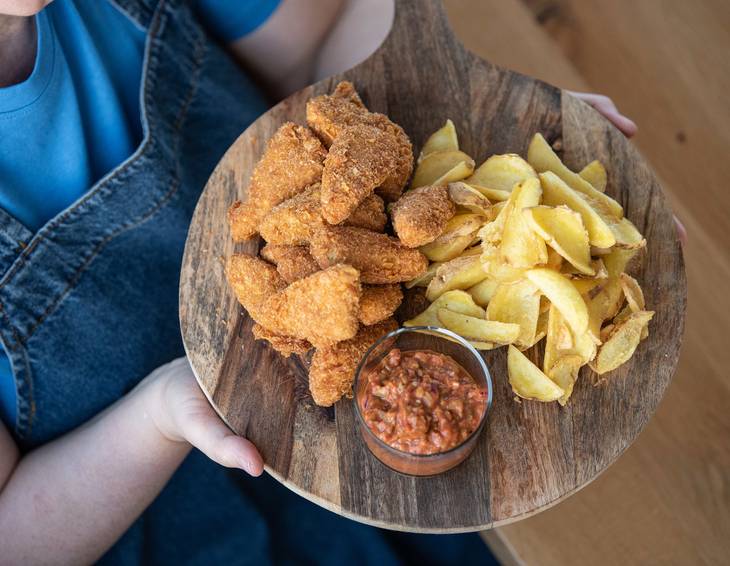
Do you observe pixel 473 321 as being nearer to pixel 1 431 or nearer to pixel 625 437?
pixel 625 437

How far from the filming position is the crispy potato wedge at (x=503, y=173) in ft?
5.29

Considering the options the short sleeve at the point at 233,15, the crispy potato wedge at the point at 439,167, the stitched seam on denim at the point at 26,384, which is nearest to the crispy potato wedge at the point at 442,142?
the crispy potato wedge at the point at 439,167

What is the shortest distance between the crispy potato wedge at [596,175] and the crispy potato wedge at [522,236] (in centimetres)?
25

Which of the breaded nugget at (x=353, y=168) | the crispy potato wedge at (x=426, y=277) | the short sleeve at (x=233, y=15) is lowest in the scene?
the crispy potato wedge at (x=426, y=277)

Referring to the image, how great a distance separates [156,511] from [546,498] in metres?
1.07

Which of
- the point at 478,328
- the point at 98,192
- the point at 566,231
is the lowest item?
the point at 478,328

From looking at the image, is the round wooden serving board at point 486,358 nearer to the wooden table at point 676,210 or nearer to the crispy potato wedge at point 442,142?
the crispy potato wedge at point 442,142

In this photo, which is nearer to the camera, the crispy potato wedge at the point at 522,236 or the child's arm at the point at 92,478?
the crispy potato wedge at the point at 522,236

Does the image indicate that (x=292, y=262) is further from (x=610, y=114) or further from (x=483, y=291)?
(x=610, y=114)

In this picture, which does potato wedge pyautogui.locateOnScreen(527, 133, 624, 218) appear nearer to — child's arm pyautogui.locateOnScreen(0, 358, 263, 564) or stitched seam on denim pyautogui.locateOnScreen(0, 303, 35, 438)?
child's arm pyautogui.locateOnScreen(0, 358, 263, 564)

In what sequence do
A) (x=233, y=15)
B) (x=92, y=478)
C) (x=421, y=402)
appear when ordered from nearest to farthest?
1. (x=421, y=402)
2. (x=92, y=478)
3. (x=233, y=15)

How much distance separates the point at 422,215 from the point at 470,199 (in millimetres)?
135

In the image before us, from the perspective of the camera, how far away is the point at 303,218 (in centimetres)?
155

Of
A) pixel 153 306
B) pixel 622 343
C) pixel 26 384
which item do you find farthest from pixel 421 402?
pixel 26 384
